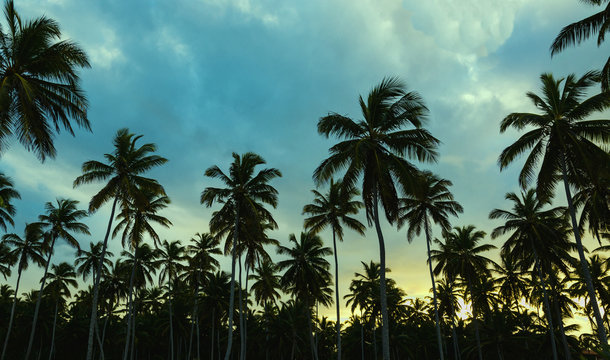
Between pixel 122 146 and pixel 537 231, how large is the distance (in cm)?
3405

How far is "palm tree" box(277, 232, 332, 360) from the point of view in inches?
1559

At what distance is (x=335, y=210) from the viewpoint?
36750mm

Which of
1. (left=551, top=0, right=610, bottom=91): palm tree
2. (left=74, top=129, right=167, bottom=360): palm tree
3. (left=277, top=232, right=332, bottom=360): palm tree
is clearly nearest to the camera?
(left=551, top=0, right=610, bottom=91): palm tree

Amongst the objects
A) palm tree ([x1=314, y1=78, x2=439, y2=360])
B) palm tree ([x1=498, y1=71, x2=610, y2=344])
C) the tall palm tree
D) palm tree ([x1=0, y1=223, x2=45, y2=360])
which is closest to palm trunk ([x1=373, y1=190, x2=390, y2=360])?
palm tree ([x1=314, y1=78, x2=439, y2=360])

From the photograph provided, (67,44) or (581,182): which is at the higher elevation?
(67,44)

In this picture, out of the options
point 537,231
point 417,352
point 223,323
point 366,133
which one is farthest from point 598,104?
point 223,323

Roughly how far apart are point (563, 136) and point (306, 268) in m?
26.2

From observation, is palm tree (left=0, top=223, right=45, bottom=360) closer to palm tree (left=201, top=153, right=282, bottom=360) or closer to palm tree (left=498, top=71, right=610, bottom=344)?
palm tree (left=201, top=153, right=282, bottom=360)

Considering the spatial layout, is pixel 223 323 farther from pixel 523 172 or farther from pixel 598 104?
pixel 598 104

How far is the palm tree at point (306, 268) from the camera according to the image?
130ft

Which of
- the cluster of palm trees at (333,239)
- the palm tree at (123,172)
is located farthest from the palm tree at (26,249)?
the palm tree at (123,172)

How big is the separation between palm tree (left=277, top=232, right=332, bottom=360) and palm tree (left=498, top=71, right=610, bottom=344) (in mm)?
22097

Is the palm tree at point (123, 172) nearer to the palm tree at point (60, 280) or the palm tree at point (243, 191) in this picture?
the palm tree at point (243, 191)

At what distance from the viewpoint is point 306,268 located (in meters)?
39.6
